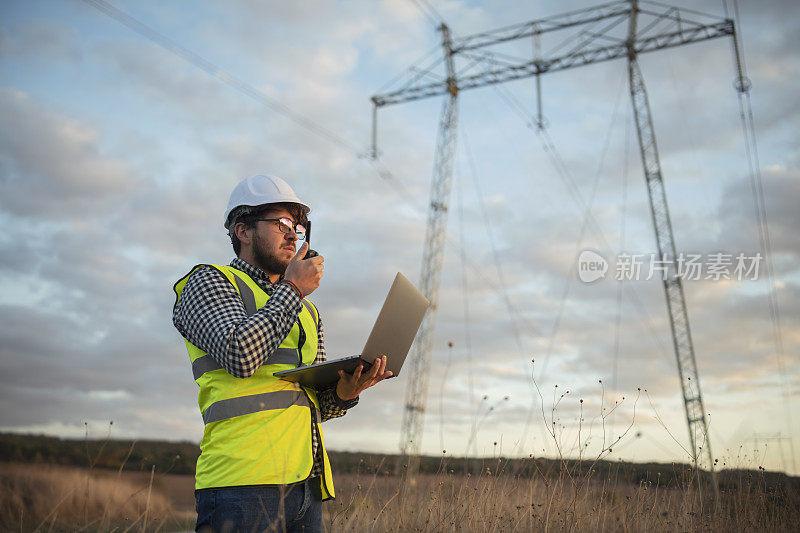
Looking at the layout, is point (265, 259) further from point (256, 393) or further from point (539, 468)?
point (539, 468)

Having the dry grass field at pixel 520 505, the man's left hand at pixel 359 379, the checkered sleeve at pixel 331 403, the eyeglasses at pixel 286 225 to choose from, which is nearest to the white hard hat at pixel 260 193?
the eyeglasses at pixel 286 225

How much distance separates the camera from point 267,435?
2859 millimetres

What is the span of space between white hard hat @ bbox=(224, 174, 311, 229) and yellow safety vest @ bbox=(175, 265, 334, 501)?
20.1 inches

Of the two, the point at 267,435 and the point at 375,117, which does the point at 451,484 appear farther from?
the point at 375,117

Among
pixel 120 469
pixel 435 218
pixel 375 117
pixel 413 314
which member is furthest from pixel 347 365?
pixel 435 218

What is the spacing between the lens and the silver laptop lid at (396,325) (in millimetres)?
2979

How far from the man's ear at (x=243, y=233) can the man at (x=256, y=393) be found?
11 centimetres

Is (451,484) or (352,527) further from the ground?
(451,484)

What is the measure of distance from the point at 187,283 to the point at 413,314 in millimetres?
1098

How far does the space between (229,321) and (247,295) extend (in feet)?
1.17

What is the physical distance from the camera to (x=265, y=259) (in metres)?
3.38

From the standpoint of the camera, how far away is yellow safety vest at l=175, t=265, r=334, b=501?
2.81m

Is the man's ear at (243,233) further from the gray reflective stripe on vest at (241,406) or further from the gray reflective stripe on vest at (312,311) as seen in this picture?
the gray reflective stripe on vest at (241,406)

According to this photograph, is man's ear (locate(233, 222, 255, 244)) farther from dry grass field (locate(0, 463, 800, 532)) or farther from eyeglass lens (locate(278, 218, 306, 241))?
dry grass field (locate(0, 463, 800, 532))
